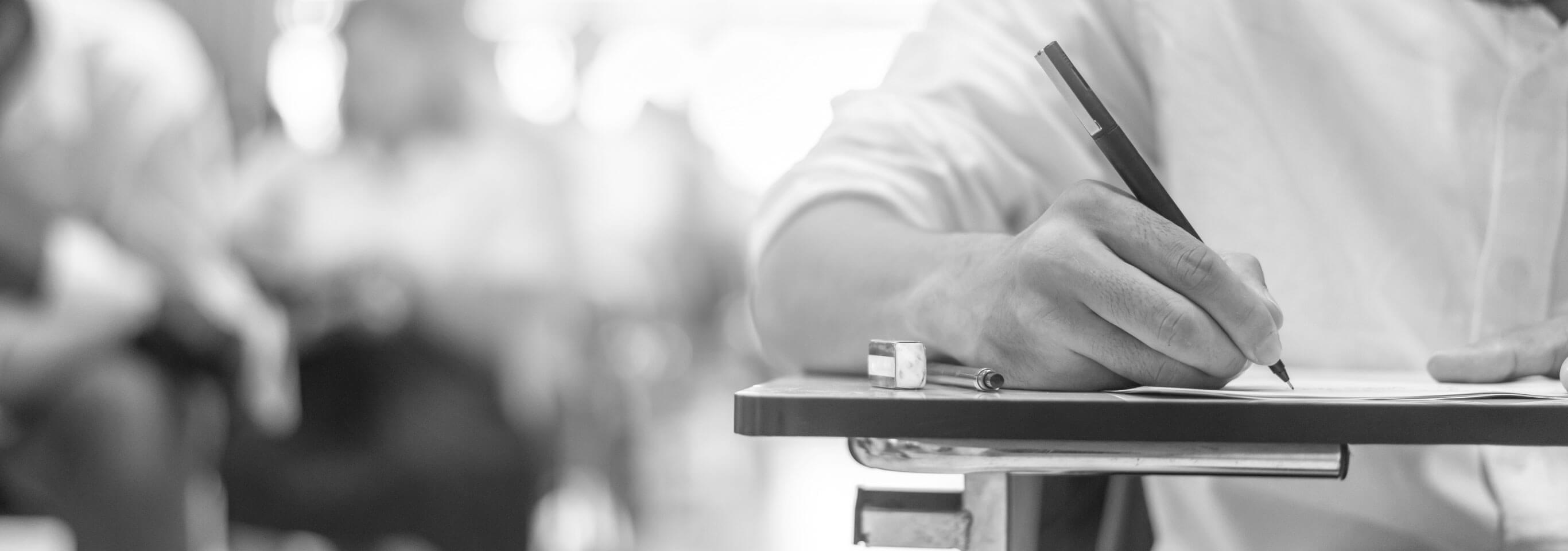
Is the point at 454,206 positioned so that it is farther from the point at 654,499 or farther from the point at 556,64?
the point at 654,499

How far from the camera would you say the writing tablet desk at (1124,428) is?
27cm

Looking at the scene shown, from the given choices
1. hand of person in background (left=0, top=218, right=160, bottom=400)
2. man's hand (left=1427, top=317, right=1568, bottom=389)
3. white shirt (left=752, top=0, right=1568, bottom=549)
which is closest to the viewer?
man's hand (left=1427, top=317, right=1568, bottom=389)

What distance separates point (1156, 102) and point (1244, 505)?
0.25 meters

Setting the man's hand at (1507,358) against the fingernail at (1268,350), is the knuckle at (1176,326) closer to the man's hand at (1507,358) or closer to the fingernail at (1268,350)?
the fingernail at (1268,350)

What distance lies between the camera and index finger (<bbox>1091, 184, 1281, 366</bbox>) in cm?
33

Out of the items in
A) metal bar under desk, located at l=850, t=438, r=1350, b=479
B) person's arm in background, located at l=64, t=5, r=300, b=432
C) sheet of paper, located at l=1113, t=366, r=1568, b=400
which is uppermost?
person's arm in background, located at l=64, t=5, r=300, b=432

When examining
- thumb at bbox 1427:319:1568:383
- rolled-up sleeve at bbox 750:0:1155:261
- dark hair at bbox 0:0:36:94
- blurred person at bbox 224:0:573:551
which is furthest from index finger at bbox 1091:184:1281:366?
dark hair at bbox 0:0:36:94

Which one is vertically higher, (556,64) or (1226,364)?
(556,64)

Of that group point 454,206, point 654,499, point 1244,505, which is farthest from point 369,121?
point 1244,505

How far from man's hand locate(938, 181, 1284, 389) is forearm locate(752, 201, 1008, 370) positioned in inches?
1.2

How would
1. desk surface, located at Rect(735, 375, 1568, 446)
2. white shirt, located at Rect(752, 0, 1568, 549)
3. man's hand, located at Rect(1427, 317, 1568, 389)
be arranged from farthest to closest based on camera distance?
1. white shirt, located at Rect(752, 0, 1568, 549)
2. man's hand, located at Rect(1427, 317, 1568, 389)
3. desk surface, located at Rect(735, 375, 1568, 446)

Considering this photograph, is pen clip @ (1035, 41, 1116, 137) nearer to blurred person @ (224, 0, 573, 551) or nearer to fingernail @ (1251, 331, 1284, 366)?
fingernail @ (1251, 331, 1284, 366)

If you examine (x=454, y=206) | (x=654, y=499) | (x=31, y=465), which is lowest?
(x=654, y=499)

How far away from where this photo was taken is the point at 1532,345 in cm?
42
